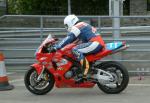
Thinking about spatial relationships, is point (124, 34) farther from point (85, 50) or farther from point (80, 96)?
point (80, 96)

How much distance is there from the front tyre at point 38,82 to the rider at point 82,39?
59 centimetres

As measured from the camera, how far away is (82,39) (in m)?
10.4

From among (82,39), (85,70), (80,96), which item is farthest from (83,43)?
(80,96)

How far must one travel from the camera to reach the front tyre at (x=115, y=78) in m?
10.2

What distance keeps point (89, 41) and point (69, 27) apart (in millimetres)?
470

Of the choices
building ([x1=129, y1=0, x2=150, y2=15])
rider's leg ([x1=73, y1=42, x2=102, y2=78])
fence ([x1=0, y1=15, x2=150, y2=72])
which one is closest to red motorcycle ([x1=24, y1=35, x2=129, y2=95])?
rider's leg ([x1=73, y1=42, x2=102, y2=78])

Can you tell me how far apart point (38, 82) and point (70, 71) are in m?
0.67

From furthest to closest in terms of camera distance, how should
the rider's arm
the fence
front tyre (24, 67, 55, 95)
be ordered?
1. the fence
2. front tyre (24, 67, 55, 95)
3. the rider's arm

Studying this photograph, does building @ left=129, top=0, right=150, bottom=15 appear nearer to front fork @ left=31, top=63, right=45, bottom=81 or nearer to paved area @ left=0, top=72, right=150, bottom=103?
paved area @ left=0, top=72, right=150, bottom=103

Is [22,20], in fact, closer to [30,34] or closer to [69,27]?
[30,34]

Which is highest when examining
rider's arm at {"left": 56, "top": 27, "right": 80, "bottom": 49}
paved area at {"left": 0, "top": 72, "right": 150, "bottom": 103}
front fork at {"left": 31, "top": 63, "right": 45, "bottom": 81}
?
rider's arm at {"left": 56, "top": 27, "right": 80, "bottom": 49}

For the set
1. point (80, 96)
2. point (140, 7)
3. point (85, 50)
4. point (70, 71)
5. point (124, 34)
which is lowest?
point (80, 96)

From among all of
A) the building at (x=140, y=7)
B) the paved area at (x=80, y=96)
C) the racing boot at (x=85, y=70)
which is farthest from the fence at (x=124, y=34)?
the building at (x=140, y=7)

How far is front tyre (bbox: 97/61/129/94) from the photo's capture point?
33.6 feet
